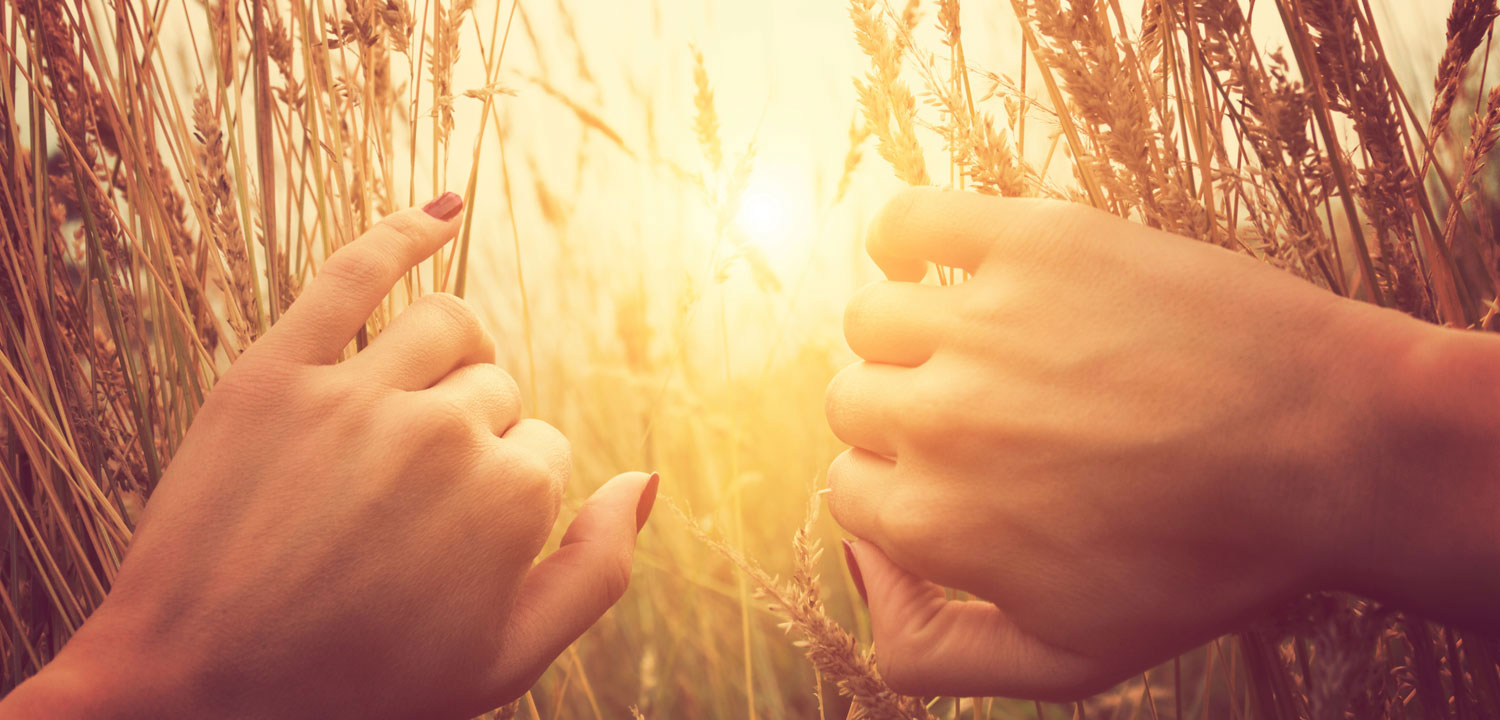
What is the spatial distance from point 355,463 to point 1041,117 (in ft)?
2.46

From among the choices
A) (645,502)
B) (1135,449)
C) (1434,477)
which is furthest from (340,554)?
(1434,477)

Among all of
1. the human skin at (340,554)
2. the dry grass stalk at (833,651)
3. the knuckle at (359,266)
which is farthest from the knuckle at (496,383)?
the dry grass stalk at (833,651)

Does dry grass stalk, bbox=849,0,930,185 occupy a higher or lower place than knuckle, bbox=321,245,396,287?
higher

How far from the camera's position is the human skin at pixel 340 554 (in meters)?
0.54

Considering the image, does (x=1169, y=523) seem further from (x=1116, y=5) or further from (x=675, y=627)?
(x=675, y=627)

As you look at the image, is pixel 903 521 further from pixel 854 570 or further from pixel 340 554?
pixel 340 554

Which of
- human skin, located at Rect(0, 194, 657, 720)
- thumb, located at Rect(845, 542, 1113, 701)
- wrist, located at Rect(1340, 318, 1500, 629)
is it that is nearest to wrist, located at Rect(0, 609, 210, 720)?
human skin, located at Rect(0, 194, 657, 720)

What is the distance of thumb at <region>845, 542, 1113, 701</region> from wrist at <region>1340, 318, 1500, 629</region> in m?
0.20

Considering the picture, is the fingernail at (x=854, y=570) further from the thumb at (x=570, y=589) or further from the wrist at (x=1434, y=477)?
the wrist at (x=1434, y=477)

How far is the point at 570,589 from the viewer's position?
649 mm

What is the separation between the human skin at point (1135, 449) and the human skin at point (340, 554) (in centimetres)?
31

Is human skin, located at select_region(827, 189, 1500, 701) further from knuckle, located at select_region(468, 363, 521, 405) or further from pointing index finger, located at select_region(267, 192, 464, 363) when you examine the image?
pointing index finger, located at select_region(267, 192, 464, 363)

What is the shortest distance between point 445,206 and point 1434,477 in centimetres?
81

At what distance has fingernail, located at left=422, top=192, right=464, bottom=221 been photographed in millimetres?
744
